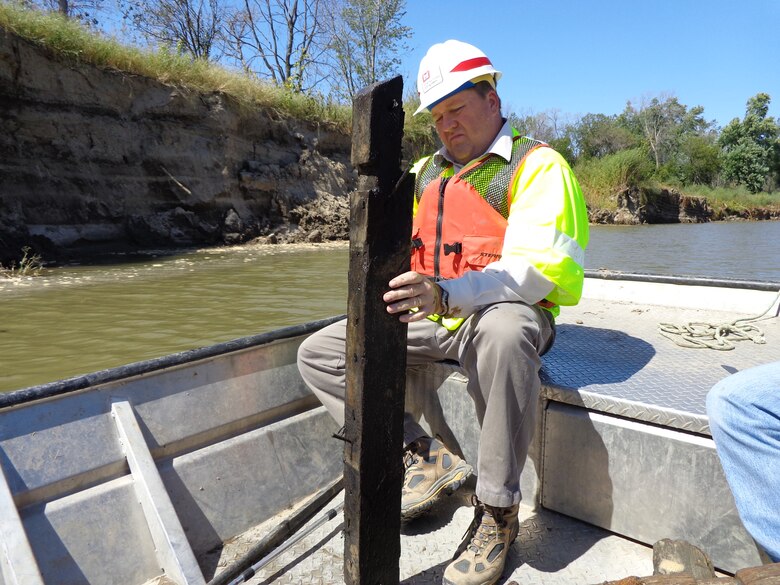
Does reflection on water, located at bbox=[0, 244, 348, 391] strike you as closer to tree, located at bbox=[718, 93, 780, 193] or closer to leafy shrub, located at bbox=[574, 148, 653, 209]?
leafy shrub, located at bbox=[574, 148, 653, 209]

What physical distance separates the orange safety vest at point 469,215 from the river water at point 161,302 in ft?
9.46

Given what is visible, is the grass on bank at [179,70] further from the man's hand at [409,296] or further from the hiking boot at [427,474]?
the man's hand at [409,296]

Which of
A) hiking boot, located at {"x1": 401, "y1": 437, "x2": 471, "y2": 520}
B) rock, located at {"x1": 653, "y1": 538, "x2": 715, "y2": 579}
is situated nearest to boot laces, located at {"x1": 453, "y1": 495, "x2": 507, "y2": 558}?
hiking boot, located at {"x1": 401, "y1": 437, "x2": 471, "y2": 520}

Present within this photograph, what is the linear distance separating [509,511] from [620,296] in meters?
2.37

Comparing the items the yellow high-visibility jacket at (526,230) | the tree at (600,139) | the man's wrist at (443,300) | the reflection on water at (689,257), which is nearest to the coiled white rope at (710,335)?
the yellow high-visibility jacket at (526,230)

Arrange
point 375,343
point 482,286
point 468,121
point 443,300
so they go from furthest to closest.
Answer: point 468,121 → point 482,286 → point 443,300 → point 375,343

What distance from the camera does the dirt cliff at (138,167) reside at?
894cm

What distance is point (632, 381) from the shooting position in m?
1.77

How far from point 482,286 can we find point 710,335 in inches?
54.8

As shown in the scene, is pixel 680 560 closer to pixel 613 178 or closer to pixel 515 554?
pixel 515 554

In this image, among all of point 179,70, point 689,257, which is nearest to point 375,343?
point 179,70

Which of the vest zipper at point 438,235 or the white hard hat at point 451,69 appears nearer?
the white hard hat at point 451,69

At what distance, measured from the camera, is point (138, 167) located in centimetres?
1047

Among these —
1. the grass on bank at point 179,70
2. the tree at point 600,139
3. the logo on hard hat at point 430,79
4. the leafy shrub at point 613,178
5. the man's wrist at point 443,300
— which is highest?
the tree at point 600,139
